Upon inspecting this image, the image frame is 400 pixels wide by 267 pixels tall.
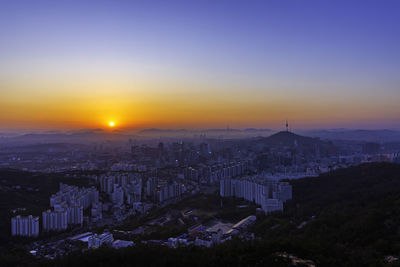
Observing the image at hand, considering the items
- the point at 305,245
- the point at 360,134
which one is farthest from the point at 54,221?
the point at 360,134

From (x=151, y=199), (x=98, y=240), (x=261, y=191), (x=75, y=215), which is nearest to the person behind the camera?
(x=98, y=240)

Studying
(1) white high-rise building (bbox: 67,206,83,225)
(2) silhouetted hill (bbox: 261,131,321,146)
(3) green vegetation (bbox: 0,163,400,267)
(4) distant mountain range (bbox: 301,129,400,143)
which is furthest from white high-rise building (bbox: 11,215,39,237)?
(4) distant mountain range (bbox: 301,129,400,143)

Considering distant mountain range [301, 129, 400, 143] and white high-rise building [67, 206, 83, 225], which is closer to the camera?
white high-rise building [67, 206, 83, 225]

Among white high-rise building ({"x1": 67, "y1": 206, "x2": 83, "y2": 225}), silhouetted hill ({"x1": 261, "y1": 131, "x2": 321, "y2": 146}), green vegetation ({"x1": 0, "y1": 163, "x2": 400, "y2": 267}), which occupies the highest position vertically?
silhouetted hill ({"x1": 261, "y1": 131, "x2": 321, "y2": 146})

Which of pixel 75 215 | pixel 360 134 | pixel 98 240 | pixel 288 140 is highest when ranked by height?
pixel 360 134

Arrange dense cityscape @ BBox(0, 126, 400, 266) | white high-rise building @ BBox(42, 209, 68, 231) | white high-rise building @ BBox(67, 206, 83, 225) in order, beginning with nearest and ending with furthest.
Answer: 1. dense cityscape @ BBox(0, 126, 400, 266)
2. white high-rise building @ BBox(42, 209, 68, 231)
3. white high-rise building @ BBox(67, 206, 83, 225)

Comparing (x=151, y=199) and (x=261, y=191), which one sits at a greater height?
(x=261, y=191)

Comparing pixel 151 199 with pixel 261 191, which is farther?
pixel 151 199

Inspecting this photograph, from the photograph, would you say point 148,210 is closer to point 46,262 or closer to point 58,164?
point 46,262

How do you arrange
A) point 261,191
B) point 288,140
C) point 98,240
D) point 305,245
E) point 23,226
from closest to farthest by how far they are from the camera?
point 305,245, point 98,240, point 23,226, point 261,191, point 288,140

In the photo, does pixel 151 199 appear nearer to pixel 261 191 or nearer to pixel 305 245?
pixel 261 191

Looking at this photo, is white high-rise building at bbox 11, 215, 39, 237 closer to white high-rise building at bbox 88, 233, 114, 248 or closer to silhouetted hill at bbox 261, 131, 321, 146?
white high-rise building at bbox 88, 233, 114, 248
